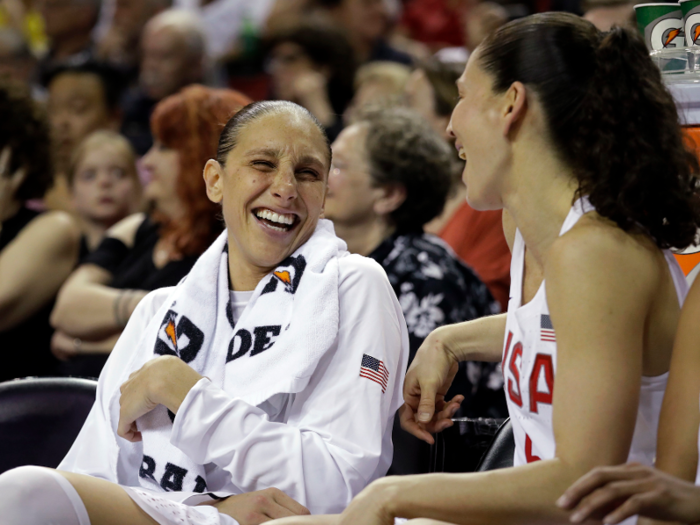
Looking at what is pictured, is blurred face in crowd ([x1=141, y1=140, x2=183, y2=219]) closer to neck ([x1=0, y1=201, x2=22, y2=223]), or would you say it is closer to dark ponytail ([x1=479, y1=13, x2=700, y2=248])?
neck ([x1=0, y1=201, x2=22, y2=223])

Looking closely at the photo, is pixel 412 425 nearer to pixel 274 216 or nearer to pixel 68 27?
pixel 274 216

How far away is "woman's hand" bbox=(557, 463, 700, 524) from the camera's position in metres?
1.12

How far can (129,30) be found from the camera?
645cm

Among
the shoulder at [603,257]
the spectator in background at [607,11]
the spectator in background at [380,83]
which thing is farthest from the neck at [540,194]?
the spectator in background at [380,83]

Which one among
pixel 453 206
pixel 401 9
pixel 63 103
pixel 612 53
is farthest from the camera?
pixel 401 9

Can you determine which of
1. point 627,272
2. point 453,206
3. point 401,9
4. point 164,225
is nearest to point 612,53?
point 627,272

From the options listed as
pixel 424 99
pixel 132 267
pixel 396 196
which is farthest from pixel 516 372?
pixel 424 99

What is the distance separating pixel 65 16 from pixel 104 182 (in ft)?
9.01

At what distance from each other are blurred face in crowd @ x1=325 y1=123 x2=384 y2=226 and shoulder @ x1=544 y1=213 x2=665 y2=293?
6.19ft

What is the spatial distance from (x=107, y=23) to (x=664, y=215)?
6590 millimetres

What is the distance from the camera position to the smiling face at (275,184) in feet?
6.30

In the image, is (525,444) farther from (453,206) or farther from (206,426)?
(453,206)

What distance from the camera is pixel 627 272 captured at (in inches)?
51.3

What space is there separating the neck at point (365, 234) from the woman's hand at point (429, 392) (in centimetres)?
140
